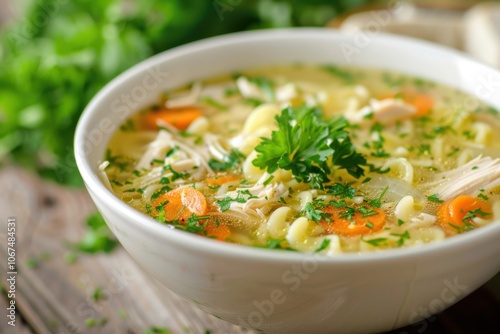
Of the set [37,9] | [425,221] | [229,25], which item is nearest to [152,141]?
[425,221]

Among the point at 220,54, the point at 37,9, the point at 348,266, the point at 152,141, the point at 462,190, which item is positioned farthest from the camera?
the point at 37,9

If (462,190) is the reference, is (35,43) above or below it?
below

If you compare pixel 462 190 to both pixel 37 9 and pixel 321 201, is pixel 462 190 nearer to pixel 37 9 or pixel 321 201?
pixel 321 201

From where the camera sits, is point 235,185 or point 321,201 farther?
point 235,185

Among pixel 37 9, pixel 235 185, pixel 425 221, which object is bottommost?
pixel 37 9

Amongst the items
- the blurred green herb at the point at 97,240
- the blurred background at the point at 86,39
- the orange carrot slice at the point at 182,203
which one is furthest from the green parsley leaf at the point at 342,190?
the blurred background at the point at 86,39

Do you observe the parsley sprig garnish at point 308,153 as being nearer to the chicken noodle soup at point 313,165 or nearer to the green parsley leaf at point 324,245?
the chicken noodle soup at point 313,165

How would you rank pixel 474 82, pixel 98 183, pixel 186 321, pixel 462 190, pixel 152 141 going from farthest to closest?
1. pixel 474 82
2. pixel 152 141
3. pixel 186 321
4. pixel 462 190
5. pixel 98 183

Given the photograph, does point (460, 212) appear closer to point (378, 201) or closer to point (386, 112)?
point (378, 201)
